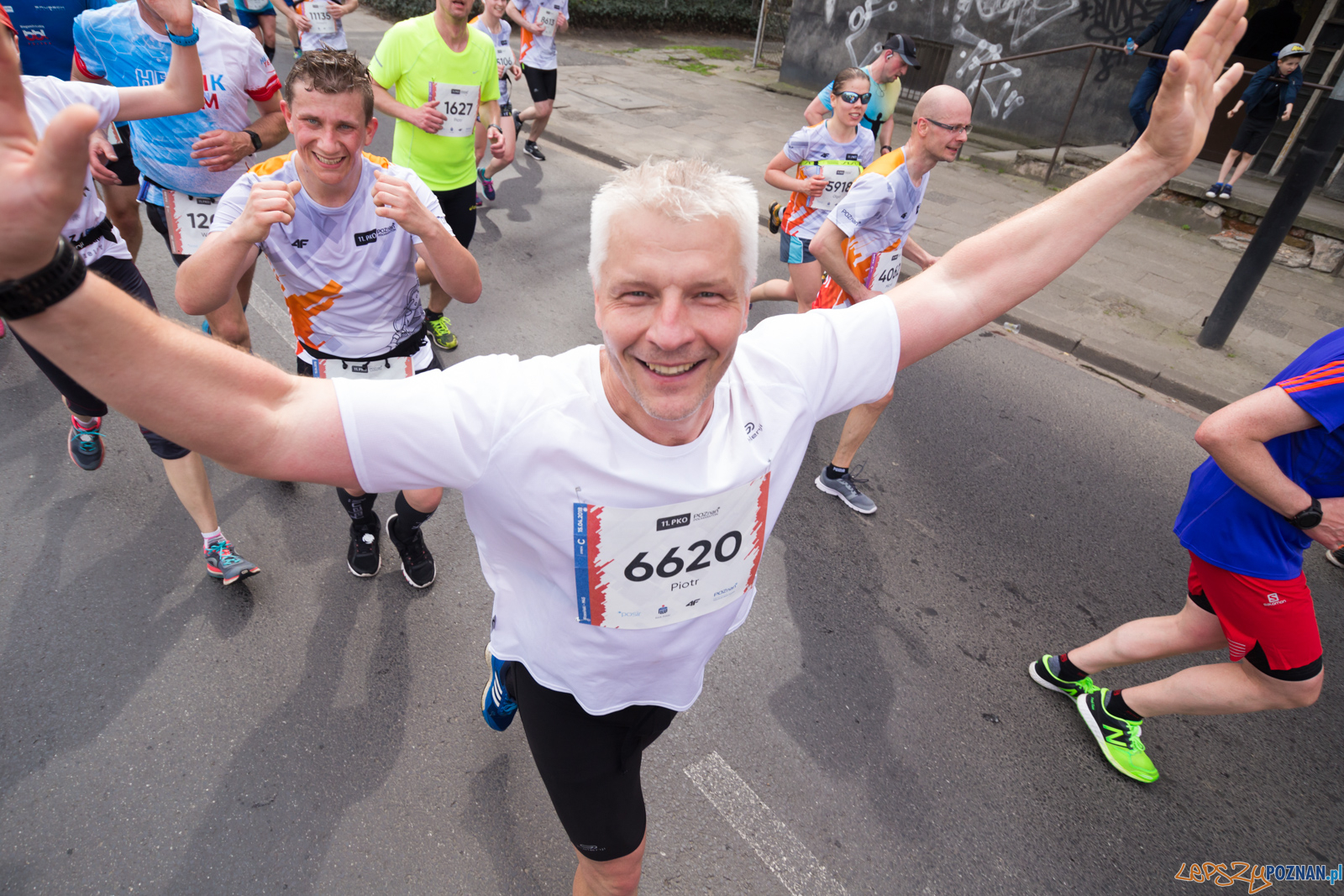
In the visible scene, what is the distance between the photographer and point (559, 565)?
157 centimetres

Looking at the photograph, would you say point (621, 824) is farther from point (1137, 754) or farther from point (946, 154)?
point (946, 154)

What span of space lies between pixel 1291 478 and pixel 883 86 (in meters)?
5.19

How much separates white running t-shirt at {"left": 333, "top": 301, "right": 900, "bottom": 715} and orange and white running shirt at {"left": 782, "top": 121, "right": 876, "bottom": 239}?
3.52 metres

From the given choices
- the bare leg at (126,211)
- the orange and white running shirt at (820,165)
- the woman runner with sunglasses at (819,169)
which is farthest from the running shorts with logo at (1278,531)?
the bare leg at (126,211)

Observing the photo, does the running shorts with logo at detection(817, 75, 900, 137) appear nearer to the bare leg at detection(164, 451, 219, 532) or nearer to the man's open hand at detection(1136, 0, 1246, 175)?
the man's open hand at detection(1136, 0, 1246, 175)

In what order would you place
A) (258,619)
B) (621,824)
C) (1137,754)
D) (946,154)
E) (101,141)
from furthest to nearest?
1. (101,141)
2. (946,154)
3. (258,619)
4. (1137,754)
5. (621,824)

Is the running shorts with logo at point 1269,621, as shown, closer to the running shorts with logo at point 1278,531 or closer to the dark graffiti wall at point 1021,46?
the running shorts with logo at point 1278,531

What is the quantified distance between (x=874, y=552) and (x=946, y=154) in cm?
212

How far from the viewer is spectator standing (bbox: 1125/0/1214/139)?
10.0m

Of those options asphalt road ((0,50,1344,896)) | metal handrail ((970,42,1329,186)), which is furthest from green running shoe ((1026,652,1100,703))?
metal handrail ((970,42,1329,186))

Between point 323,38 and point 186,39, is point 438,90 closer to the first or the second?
point 186,39

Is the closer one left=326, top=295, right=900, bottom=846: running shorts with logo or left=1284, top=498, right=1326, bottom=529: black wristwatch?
left=326, top=295, right=900, bottom=846: running shorts with logo

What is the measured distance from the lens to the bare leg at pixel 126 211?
4602 mm

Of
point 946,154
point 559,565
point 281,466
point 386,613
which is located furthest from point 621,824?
point 946,154
